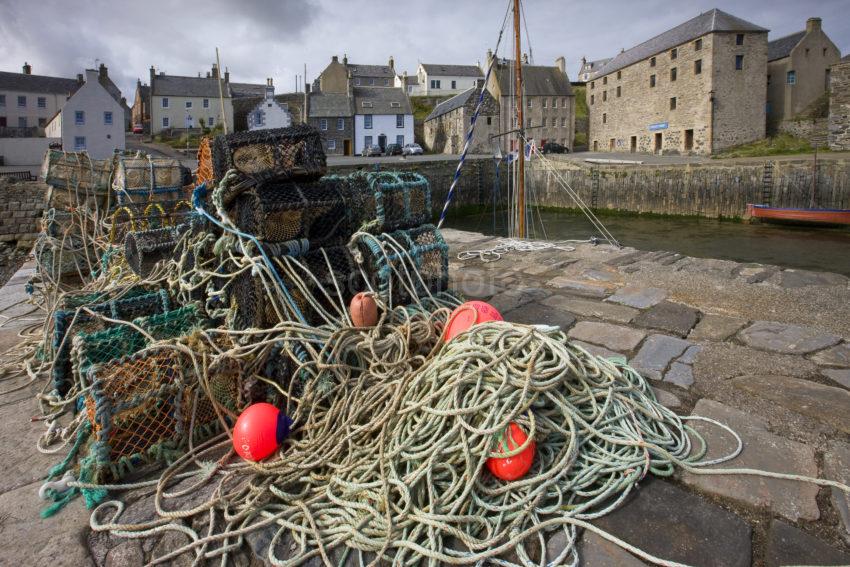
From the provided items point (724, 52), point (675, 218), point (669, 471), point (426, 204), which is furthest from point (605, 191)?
point (669, 471)

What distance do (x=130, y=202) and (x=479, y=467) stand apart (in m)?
5.74

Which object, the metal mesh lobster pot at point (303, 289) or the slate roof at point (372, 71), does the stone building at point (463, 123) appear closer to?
the slate roof at point (372, 71)

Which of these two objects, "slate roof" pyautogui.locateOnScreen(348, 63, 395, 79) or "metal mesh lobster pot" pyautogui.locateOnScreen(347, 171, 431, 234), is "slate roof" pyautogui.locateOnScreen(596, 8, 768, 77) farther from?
"metal mesh lobster pot" pyautogui.locateOnScreen(347, 171, 431, 234)

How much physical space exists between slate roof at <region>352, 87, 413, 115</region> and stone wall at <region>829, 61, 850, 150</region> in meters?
30.9

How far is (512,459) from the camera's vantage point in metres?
2.14

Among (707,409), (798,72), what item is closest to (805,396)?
(707,409)

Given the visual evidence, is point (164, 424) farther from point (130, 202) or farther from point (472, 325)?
point (130, 202)

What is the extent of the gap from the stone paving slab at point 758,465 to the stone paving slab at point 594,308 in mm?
1671

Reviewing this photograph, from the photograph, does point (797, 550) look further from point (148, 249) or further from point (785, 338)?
point (148, 249)

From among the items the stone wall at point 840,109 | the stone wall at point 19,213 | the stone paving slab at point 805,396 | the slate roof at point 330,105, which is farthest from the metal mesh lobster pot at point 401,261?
the slate roof at point 330,105

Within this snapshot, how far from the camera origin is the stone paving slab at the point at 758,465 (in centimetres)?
211

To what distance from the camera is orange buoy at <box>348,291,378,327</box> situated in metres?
3.09

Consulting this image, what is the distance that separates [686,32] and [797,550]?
43.3 metres

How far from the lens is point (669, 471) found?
2.28m
